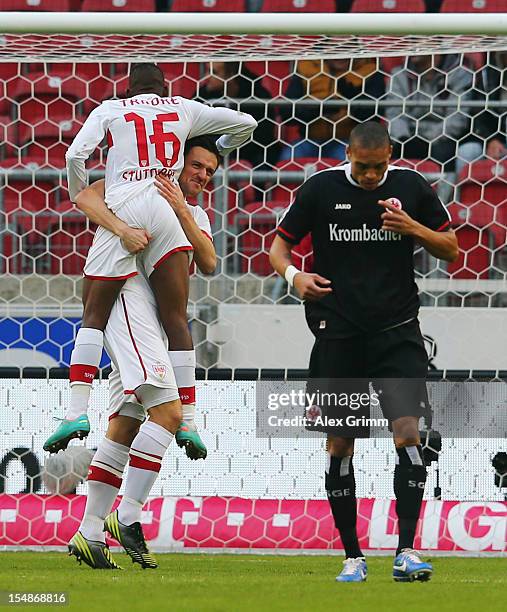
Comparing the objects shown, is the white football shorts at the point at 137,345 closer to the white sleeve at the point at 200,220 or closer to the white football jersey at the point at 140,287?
the white football jersey at the point at 140,287

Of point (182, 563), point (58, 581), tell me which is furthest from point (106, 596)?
point (182, 563)

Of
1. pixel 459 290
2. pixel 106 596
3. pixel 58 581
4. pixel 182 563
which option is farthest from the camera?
pixel 459 290

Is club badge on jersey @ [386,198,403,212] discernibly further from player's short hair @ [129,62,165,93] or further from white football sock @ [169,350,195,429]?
player's short hair @ [129,62,165,93]

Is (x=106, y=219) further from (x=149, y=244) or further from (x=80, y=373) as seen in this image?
(x=80, y=373)

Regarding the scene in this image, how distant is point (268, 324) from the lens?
563 cm

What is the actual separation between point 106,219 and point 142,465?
0.91m

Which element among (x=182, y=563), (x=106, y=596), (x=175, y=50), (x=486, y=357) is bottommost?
(x=182, y=563)

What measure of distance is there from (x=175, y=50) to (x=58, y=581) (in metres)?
2.80

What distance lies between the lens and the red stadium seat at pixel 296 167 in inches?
248

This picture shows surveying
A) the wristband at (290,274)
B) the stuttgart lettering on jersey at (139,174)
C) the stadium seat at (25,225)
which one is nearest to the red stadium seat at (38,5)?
the stadium seat at (25,225)

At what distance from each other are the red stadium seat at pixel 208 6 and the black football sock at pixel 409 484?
6189mm

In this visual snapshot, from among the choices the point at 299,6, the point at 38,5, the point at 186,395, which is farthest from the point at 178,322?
the point at 38,5

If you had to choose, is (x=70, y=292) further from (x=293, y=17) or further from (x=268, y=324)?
(x=293, y=17)

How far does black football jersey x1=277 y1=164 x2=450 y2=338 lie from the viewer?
13.6ft
